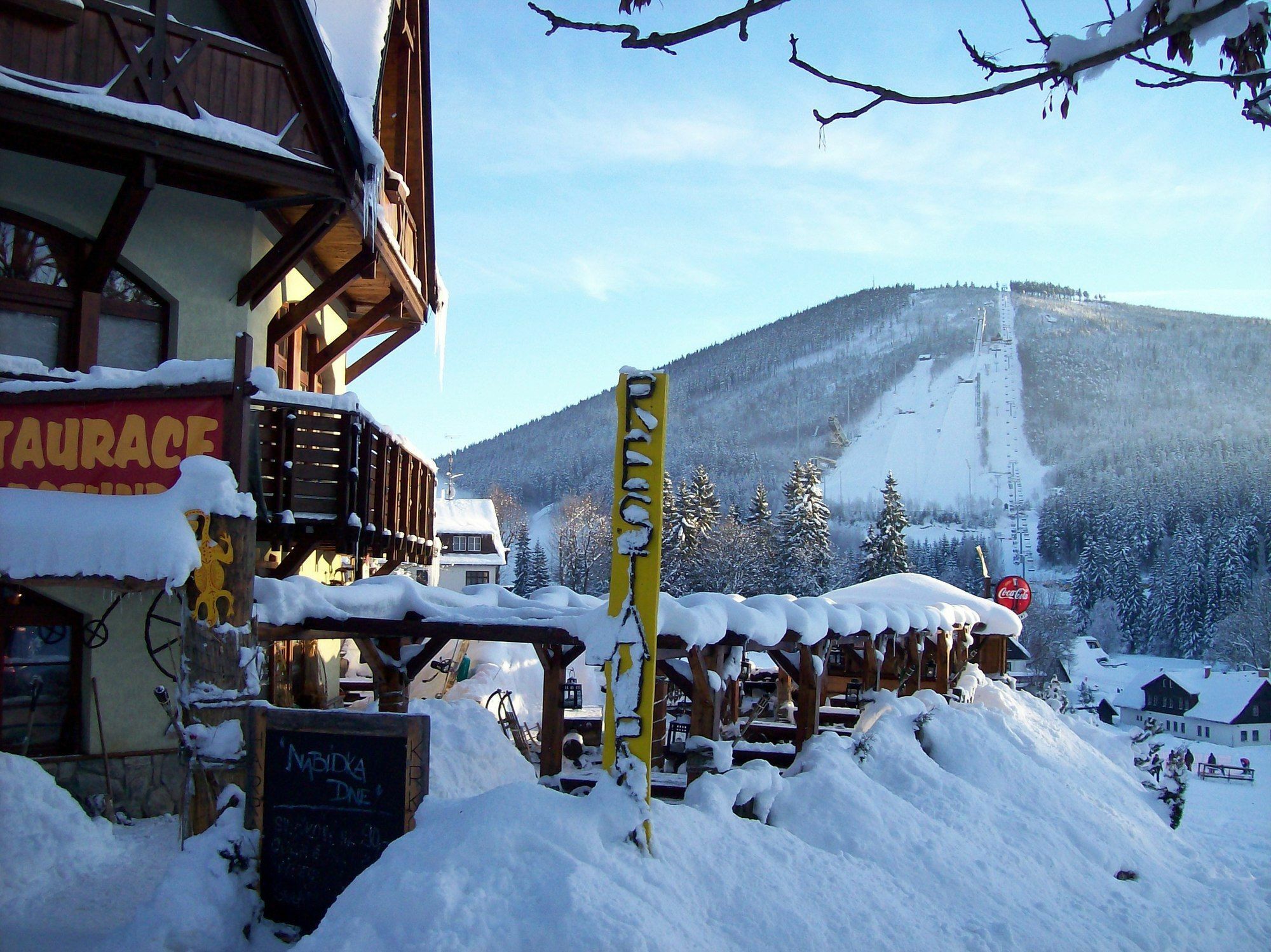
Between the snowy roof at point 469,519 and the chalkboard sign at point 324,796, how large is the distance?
5281 centimetres

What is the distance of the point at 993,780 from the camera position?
494 inches

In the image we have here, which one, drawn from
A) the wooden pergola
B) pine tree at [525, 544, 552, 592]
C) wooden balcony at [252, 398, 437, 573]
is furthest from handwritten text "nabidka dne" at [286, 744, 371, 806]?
pine tree at [525, 544, 552, 592]

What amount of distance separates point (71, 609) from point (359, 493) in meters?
3.18

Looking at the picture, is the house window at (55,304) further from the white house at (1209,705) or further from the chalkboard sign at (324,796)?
the white house at (1209,705)

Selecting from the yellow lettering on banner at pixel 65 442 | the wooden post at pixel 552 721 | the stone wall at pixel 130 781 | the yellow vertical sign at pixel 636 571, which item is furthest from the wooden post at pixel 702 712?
the yellow lettering on banner at pixel 65 442

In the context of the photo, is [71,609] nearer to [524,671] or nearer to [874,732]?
[874,732]

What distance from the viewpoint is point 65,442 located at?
7.74m

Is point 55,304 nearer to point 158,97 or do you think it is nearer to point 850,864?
point 158,97

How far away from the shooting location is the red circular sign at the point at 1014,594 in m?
33.1

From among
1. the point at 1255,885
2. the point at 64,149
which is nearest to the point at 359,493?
the point at 64,149

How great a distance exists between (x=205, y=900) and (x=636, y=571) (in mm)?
3526

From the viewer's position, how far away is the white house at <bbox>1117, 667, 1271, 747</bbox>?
67.4 meters

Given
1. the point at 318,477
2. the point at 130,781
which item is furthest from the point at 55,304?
the point at 130,781

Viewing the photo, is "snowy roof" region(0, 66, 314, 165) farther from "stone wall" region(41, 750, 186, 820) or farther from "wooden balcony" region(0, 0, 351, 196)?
"stone wall" region(41, 750, 186, 820)
